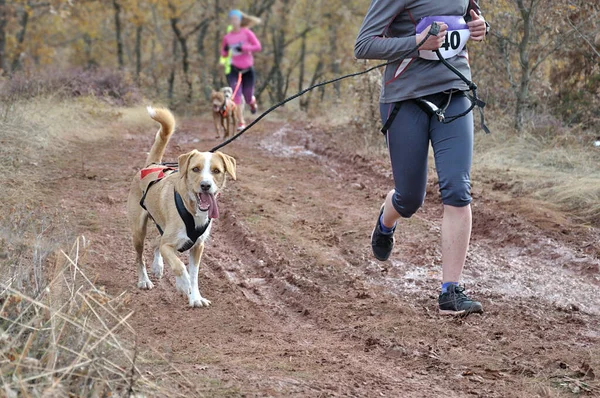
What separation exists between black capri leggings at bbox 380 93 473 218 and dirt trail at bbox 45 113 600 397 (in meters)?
0.84

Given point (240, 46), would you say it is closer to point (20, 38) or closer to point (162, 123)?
point (162, 123)

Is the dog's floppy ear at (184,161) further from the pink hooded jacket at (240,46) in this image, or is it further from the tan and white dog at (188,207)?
the pink hooded jacket at (240,46)

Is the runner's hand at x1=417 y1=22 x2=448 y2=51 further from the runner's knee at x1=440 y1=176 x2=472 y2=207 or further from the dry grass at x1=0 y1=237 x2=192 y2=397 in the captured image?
the dry grass at x1=0 y1=237 x2=192 y2=397

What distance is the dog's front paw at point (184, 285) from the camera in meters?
4.95

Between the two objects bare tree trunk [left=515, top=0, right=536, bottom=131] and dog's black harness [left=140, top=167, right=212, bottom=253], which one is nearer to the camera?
dog's black harness [left=140, top=167, right=212, bottom=253]

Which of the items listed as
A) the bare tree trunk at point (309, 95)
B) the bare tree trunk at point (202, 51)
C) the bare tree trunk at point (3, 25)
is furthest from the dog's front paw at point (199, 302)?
the bare tree trunk at point (202, 51)

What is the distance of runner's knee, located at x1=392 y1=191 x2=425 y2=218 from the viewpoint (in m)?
4.67

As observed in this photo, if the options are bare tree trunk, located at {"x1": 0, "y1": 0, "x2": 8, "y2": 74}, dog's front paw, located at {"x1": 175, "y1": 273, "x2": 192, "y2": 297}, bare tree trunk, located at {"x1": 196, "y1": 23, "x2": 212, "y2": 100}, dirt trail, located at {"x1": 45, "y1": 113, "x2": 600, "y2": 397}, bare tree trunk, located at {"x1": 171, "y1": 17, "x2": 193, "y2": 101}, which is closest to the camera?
dirt trail, located at {"x1": 45, "y1": 113, "x2": 600, "y2": 397}

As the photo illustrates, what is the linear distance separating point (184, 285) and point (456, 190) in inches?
77.7

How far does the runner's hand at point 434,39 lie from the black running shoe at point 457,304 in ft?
4.90

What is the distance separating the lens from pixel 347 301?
16.5ft

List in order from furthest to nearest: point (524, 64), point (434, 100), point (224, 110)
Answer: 1. point (224, 110)
2. point (524, 64)
3. point (434, 100)

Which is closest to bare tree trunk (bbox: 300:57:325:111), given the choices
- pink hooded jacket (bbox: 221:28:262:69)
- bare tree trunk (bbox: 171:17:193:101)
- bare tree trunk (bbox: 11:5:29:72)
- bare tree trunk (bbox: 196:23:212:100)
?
bare tree trunk (bbox: 196:23:212:100)

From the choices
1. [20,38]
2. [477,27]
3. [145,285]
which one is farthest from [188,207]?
[20,38]
